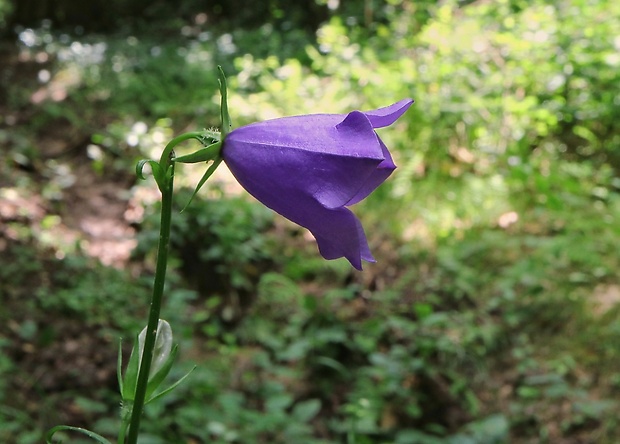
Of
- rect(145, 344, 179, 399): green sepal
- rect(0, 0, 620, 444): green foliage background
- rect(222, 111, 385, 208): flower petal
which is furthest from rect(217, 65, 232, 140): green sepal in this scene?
rect(0, 0, 620, 444): green foliage background

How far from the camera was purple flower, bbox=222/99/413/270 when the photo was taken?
75cm

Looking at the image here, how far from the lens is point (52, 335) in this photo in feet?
9.05

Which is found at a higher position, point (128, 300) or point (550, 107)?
point (550, 107)

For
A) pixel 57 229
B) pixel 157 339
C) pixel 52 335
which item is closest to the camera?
pixel 157 339

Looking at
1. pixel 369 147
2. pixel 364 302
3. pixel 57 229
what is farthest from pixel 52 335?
pixel 369 147

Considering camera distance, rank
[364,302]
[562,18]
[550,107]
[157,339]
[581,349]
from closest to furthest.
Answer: [157,339] < [581,349] < [364,302] < [550,107] < [562,18]

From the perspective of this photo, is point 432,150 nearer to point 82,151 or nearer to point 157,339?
point 82,151

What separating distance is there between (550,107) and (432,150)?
85 cm

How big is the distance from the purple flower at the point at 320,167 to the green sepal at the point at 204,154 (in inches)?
0.6

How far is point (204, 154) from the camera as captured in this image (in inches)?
30.1

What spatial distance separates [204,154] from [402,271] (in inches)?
113

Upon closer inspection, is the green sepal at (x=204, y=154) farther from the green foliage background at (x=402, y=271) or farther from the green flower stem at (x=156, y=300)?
the green foliage background at (x=402, y=271)

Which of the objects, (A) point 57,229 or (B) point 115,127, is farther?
(B) point 115,127

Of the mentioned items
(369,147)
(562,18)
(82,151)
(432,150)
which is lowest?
(82,151)
